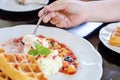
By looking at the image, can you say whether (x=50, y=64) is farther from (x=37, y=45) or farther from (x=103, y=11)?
(x=103, y=11)

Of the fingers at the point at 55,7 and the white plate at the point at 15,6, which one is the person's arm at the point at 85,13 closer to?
the fingers at the point at 55,7

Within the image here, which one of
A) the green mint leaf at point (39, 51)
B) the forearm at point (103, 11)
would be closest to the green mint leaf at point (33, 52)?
the green mint leaf at point (39, 51)

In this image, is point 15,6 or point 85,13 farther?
point 15,6

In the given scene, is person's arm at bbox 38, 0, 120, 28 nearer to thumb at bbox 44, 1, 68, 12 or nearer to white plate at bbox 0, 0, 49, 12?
thumb at bbox 44, 1, 68, 12

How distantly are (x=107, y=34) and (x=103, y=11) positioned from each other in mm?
173

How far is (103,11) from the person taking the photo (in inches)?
50.6

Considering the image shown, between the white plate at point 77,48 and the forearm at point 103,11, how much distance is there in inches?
7.1

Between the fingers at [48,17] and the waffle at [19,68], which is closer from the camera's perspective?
the waffle at [19,68]

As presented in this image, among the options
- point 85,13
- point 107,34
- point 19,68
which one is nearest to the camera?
point 19,68

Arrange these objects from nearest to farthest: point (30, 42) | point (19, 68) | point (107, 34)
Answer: point (19, 68) → point (30, 42) → point (107, 34)

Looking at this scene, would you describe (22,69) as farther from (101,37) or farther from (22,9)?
(22,9)

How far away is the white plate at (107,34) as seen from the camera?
1.08 metres

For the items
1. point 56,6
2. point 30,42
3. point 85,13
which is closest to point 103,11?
point 85,13

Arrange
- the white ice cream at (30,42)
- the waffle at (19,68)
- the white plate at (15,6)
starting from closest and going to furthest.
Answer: the waffle at (19,68) → the white ice cream at (30,42) → the white plate at (15,6)
